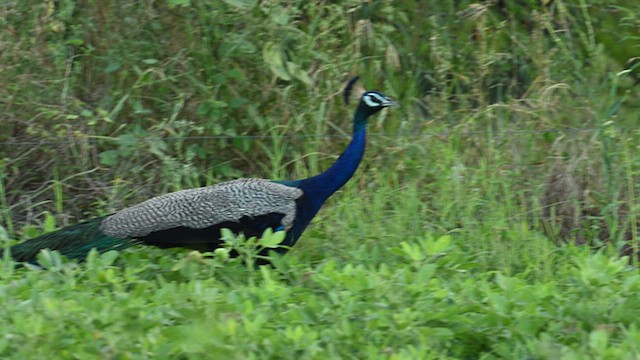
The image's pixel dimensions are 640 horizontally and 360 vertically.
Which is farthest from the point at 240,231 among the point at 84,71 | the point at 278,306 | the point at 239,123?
the point at 84,71

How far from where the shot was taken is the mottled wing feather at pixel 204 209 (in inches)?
192

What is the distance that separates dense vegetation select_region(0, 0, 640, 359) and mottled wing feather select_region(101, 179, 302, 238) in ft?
0.51

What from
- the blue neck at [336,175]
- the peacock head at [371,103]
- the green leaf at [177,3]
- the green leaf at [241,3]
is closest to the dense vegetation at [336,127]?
the green leaf at [177,3]

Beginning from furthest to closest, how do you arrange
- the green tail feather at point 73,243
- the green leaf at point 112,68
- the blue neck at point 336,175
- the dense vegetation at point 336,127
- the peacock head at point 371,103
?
the green leaf at point 112,68, the peacock head at point 371,103, the blue neck at point 336,175, the dense vegetation at point 336,127, the green tail feather at point 73,243

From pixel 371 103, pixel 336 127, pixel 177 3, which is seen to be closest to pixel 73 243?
pixel 371 103

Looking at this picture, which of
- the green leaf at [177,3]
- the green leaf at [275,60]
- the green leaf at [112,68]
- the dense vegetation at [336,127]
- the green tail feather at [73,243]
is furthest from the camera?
the green leaf at [112,68]

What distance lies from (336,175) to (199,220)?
0.67 meters

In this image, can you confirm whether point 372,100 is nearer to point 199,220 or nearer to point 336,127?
point 336,127

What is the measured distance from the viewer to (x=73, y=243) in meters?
4.93

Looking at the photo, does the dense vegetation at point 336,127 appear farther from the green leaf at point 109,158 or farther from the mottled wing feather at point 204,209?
the mottled wing feather at point 204,209

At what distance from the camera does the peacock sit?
16.0 feet

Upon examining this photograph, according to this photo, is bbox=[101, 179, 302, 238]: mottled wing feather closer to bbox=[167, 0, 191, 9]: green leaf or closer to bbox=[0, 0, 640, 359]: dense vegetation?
bbox=[0, 0, 640, 359]: dense vegetation

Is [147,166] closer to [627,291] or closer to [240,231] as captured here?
[240,231]

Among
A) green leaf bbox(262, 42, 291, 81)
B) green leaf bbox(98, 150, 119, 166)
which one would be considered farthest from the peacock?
green leaf bbox(262, 42, 291, 81)
